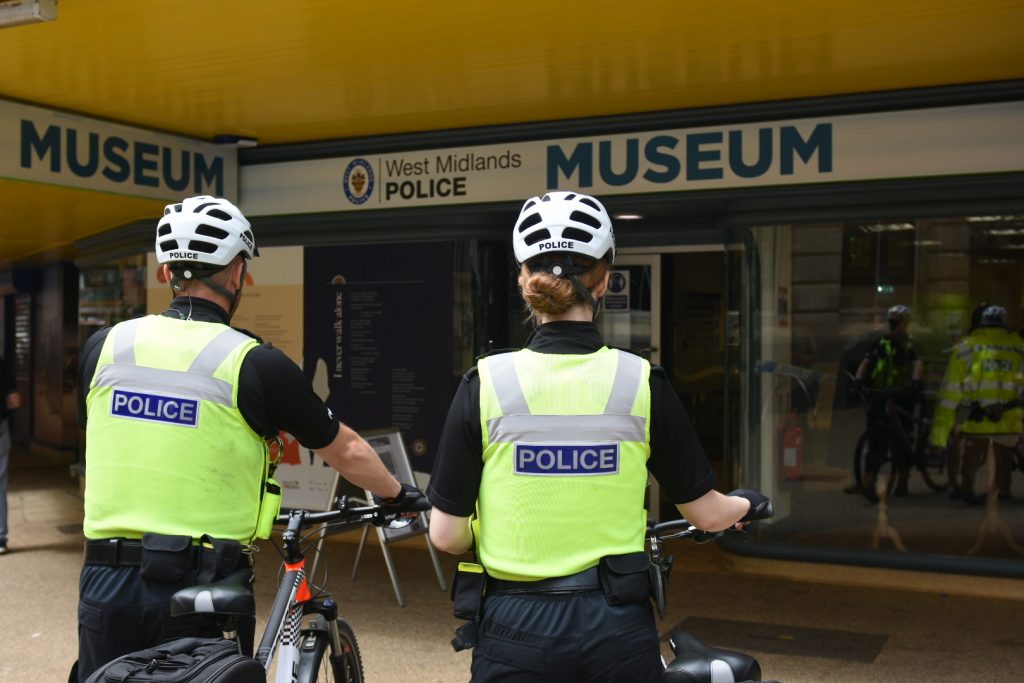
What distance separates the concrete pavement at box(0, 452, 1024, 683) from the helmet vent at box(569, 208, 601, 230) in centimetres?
345

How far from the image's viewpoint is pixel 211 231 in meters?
3.46

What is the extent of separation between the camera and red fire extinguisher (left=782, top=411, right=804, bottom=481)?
8547mm

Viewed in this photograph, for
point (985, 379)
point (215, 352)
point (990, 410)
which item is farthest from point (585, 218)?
point (990, 410)

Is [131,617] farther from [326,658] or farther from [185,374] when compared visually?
[326,658]

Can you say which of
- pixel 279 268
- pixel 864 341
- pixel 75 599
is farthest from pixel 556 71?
pixel 75 599

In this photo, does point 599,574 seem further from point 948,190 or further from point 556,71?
point 948,190

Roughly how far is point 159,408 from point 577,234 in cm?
127

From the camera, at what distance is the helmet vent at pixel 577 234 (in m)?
2.76

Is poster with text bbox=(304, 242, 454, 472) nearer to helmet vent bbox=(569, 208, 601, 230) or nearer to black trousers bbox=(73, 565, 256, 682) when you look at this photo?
black trousers bbox=(73, 565, 256, 682)

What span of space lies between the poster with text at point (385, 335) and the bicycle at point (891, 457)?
3.07 m

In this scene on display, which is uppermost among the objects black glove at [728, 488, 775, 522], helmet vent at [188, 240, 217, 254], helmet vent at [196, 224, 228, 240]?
helmet vent at [196, 224, 228, 240]

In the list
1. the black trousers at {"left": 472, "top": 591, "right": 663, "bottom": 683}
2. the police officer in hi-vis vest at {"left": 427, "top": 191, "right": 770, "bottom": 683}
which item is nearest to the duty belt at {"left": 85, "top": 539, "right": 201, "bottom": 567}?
the police officer in hi-vis vest at {"left": 427, "top": 191, "right": 770, "bottom": 683}

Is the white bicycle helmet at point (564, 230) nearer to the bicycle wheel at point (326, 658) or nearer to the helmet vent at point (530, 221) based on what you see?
the helmet vent at point (530, 221)

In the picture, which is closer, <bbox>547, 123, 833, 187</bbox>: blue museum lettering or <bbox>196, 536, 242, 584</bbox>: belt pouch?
<bbox>196, 536, 242, 584</bbox>: belt pouch
